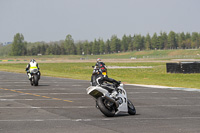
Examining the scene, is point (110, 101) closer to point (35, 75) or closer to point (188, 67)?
point (35, 75)

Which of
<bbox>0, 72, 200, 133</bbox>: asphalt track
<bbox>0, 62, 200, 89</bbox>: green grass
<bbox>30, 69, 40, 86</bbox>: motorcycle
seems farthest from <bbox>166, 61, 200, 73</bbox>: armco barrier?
<bbox>0, 72, 200, 133</bbox>: asphalt track

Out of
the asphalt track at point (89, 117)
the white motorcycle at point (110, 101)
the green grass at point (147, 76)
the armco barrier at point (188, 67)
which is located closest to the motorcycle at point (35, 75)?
the green grass at point (147, 76)

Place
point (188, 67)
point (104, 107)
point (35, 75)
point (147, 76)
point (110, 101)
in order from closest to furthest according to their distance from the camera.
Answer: point (104, 107) < point (110, 101) < point (35, 75) < point (188, 67) < point (147, 76)

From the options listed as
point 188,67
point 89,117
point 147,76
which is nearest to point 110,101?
point 89,117

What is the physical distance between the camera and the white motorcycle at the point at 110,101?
12.4 metres

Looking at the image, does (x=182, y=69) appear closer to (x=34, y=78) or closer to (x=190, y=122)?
(x=34, y=78)

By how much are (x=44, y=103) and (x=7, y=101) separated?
2.05 m

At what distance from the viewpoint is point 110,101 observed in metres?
12.5

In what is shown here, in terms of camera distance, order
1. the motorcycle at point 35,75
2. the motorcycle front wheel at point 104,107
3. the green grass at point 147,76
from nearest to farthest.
→ the motorcycle front wheel at point 104,107 < the motorcycle at point 35,75 < the green grass at point 147,76

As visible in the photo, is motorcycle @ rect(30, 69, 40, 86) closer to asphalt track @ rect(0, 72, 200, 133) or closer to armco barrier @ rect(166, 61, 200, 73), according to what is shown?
asphalt track @ rect(0, 72, 200, 133)

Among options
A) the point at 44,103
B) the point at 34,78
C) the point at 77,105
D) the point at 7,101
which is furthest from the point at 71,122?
the point at 34,78

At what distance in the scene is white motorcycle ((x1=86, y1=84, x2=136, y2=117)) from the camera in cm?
1235

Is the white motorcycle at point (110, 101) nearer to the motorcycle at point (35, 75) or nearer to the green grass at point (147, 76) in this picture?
the green grass at point (147, 76)

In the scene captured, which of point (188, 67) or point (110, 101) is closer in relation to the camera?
point (110, 101)
